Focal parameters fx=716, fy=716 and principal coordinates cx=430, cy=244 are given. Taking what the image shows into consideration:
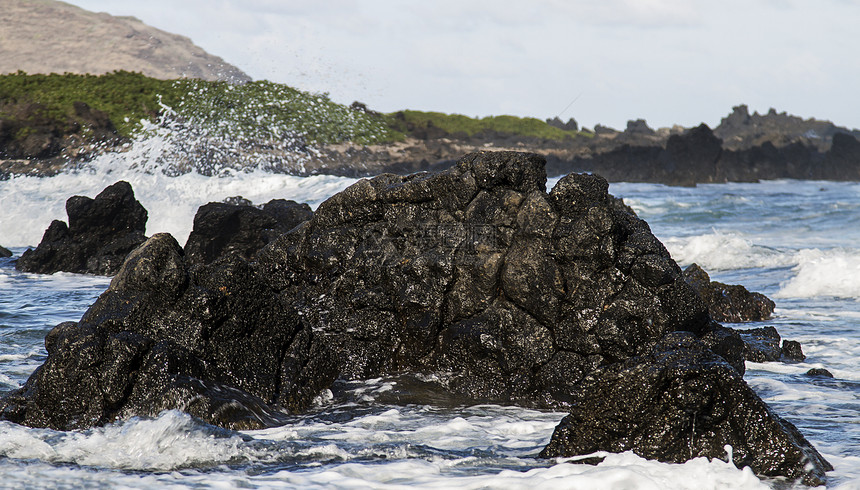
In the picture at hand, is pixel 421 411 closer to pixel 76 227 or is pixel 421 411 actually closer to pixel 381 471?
pixel 381 471

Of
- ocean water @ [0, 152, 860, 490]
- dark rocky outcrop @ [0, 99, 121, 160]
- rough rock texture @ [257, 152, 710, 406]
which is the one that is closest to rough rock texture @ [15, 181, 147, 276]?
ocean water @ [0, 152, 860, 490]

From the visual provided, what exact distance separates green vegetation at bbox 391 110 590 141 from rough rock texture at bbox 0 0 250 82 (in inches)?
814

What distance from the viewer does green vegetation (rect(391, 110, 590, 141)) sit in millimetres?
53372

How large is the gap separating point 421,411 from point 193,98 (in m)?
37.6

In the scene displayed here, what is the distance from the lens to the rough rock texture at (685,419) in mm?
4086

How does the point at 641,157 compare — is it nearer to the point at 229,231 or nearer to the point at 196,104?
the point at 196,104

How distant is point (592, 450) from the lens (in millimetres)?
4219

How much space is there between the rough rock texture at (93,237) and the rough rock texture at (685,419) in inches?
406

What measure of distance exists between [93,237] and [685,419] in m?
11.9

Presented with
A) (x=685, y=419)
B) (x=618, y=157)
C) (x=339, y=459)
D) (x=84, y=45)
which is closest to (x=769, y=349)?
(x=685, y=419)

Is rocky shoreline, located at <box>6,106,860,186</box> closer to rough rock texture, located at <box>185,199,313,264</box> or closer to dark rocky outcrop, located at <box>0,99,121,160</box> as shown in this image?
dark rocky outcrop, located at <box>0,99,121,160</box>

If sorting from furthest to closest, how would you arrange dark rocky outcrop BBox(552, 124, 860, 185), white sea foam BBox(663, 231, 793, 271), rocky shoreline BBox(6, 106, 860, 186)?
dark rocky outcrop BBox(552, 124, 860, 185), rocky shoreline BBox(6, 106, 860, 186), white sea foam BBox(663, 231, 793, 271)

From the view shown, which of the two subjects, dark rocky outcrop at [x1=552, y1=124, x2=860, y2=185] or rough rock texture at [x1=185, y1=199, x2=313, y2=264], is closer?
rough rock texture at [x1=185, y1=199, x2=313, y2=264]

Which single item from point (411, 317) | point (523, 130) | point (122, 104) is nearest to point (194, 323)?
point (411, 317)
